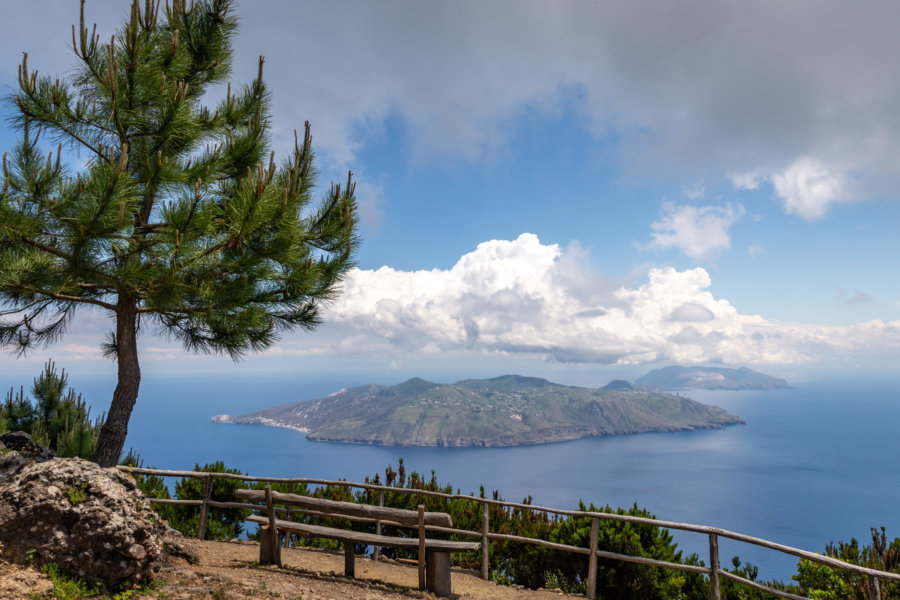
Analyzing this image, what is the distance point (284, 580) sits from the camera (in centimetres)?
546

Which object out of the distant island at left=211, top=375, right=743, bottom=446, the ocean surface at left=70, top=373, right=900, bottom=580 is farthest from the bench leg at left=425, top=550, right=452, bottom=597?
the distant island at left=211, top=375, right=743, bottom=446

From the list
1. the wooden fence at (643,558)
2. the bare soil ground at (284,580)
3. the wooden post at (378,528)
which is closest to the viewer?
the bare soil ground at (284,580)

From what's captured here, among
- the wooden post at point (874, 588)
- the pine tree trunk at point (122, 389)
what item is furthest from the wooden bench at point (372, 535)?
the wooden post at point (874, 588)

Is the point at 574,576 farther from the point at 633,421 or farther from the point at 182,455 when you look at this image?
the point at 633,421

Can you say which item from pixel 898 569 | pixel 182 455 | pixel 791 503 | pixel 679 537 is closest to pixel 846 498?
pixel 791 503

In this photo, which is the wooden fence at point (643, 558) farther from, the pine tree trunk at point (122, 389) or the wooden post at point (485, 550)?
the pine tree trunk at point (122, 389)

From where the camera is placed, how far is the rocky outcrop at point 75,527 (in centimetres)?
421

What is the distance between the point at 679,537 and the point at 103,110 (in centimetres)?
7737

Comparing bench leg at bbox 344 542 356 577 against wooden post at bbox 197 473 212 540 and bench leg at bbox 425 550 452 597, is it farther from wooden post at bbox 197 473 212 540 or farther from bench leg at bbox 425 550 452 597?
wooden post at bbox 197 473 212 540

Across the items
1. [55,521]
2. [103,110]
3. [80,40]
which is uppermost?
[80,40]

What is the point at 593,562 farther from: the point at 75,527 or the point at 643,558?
the point at 75,527

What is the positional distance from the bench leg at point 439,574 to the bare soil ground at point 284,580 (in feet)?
0.38

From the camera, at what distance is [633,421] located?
185m

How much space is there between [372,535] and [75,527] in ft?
9.83
